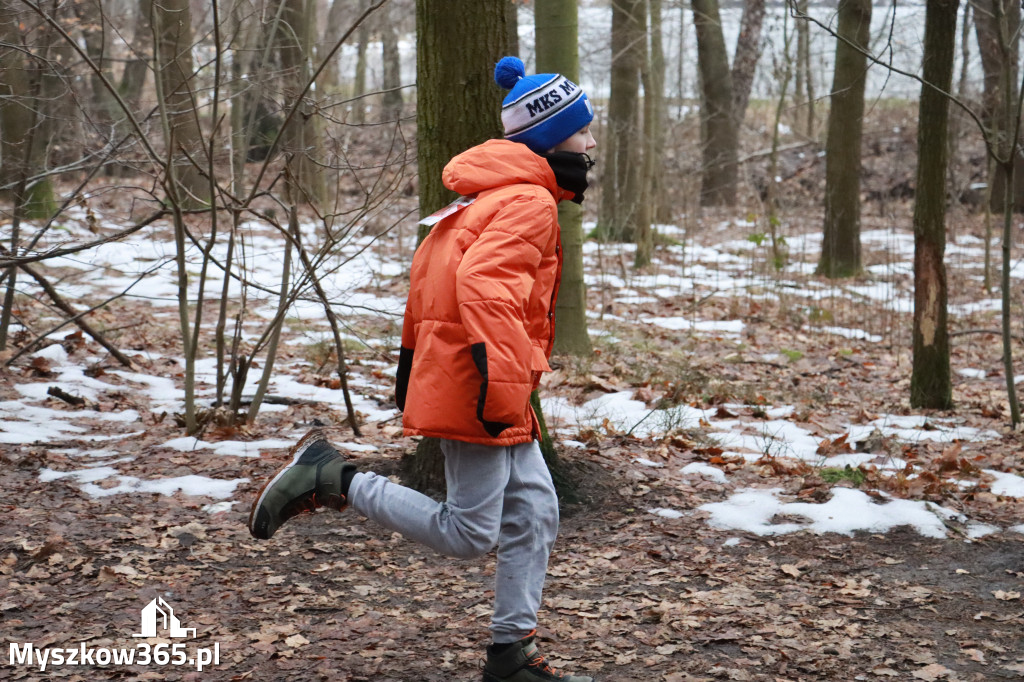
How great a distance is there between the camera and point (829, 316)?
34.5ft

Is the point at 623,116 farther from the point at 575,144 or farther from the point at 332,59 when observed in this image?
the point at 575,144

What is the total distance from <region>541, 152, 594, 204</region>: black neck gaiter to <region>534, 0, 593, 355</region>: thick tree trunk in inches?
167

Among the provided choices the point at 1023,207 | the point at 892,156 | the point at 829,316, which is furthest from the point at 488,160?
the point at 892,156

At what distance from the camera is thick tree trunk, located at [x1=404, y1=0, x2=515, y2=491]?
4230 mm

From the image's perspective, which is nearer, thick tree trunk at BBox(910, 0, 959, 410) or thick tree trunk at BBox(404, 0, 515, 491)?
thick tree trunk at BBox(404, 0, 515, 491)

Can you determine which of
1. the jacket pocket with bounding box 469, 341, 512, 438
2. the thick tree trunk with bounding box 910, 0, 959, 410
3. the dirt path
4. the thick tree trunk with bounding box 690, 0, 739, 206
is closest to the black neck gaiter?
the jacket pocket with bounding box 469, 341, 512, 438

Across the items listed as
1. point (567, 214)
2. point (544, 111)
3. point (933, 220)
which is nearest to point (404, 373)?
point (544, 111)

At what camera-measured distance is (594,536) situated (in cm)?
454

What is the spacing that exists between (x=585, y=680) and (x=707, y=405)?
164 inches

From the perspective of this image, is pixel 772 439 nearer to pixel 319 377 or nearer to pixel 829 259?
pixel 319 377

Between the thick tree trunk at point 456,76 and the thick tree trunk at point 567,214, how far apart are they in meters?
3.10

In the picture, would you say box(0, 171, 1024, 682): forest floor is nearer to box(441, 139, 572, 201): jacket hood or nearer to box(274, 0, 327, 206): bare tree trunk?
box(274, 0, 327, 206): bare tree trunk

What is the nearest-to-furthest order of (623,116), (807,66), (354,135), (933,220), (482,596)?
(482,596), (933,220), (354,135), (623,116), (807,66)

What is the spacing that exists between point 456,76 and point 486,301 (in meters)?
1.91
